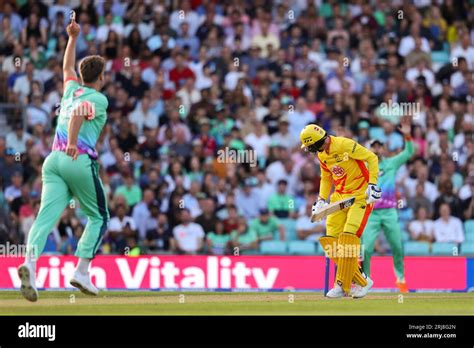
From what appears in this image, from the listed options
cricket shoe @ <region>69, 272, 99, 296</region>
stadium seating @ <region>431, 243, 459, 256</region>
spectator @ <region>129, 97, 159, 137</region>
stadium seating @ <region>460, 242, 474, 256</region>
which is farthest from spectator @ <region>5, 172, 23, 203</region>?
cricket shoe @ <region>69, 272, 99, 296</region>

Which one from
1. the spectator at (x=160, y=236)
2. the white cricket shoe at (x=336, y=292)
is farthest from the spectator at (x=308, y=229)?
the white cricket shoe at (x=336, y=292)

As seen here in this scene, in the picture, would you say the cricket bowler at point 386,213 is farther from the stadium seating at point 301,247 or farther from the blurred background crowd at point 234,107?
the blurred background crowd at point 234,107

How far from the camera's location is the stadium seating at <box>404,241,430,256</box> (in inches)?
850

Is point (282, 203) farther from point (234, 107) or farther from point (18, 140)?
point (18, 140)

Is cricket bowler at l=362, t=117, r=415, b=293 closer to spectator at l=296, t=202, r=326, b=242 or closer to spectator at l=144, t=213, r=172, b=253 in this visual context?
spectator at l=296, t=202, r=326, b=242

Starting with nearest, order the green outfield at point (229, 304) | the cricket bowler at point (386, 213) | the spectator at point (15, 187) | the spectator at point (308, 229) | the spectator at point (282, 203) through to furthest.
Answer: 1. the green outfield at point (229, 304)
2. the cricket bowler at point (386, 213)
3. the spectator at point (308, 229)
4. the spectator at point (15, 187)
5. the spectator at point (282, 203)

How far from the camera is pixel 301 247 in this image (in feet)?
70.9

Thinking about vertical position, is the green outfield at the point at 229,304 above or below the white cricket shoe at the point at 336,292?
below

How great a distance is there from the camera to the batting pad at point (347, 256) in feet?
48.6

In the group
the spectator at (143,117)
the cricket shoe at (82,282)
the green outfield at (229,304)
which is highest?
the spectator at (143,117)

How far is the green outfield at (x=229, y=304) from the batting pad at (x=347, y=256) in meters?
0.33

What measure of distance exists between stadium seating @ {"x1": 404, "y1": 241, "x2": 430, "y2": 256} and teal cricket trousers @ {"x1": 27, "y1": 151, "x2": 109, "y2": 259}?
945cm

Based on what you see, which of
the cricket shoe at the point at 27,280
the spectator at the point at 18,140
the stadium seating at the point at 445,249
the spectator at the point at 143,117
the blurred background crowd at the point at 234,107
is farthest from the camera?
the spectator at the point at 143,117

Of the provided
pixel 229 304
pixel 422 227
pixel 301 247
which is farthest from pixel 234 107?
pixel 229 304
